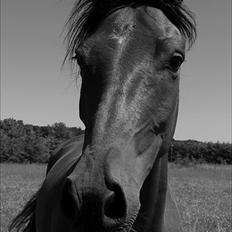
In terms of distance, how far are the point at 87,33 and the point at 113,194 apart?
1542 mm

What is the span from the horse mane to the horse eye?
429 millimetres

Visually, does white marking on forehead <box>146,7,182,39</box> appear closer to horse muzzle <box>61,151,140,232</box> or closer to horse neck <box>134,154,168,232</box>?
horse neck <box>134,154,168,232</box>

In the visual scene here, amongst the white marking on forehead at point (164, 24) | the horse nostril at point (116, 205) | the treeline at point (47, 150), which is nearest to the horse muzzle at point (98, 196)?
the horse nostril at point (116, 205)

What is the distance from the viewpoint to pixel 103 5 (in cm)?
308

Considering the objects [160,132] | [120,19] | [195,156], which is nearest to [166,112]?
[160,132]

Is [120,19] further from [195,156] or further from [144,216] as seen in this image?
[195,156]

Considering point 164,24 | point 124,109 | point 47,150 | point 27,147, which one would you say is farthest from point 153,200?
point 27,147

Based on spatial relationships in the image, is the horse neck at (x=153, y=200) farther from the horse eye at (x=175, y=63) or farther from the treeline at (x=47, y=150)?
the treeline at (x=47, y=150)

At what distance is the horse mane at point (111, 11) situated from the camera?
3.03 metres

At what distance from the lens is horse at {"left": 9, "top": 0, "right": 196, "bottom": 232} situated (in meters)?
2.16

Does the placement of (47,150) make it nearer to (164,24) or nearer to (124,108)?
(164,24)

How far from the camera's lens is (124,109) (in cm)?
247

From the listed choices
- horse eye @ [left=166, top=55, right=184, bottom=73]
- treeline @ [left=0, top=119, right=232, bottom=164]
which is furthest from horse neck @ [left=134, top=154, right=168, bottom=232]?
treeline @ [left=0, top=119, right=232, bottom=164]

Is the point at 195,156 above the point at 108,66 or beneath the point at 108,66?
beneath
